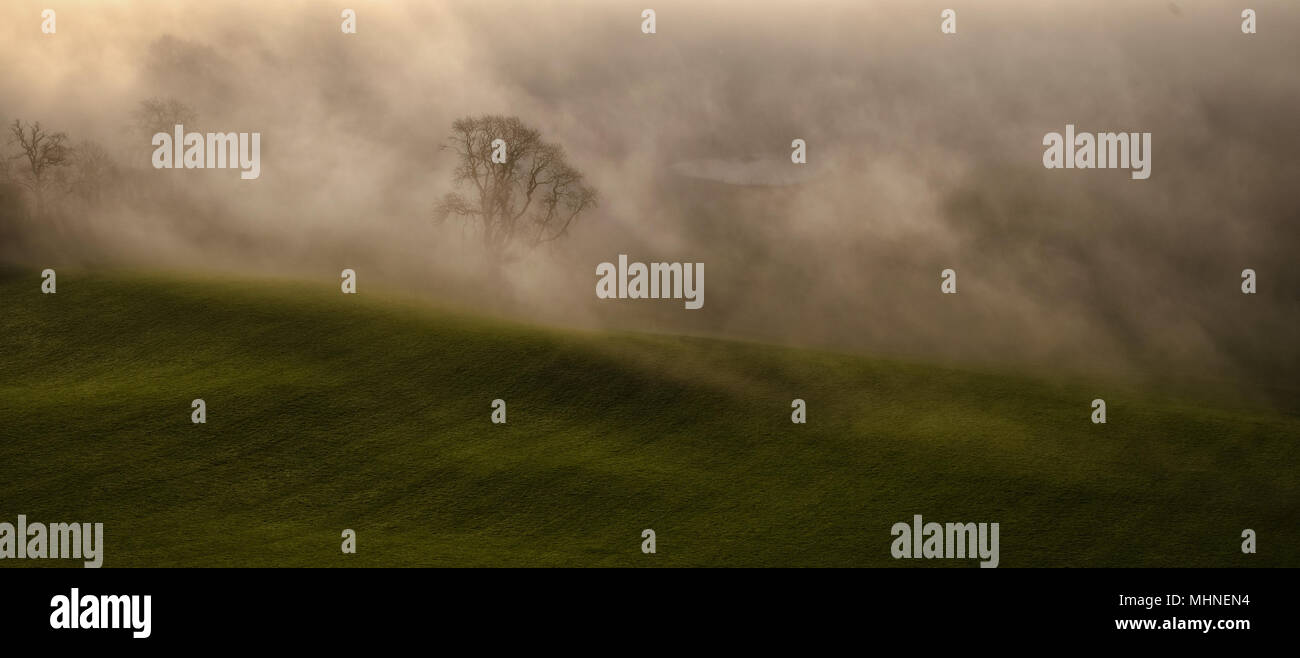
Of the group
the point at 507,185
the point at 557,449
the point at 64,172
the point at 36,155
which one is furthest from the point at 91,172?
the point at 557,449

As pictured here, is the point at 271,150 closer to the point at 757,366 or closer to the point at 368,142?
the point at 368,142

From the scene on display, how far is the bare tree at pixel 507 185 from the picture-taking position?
8994 cm

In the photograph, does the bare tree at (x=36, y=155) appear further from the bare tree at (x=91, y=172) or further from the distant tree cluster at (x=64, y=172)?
the bare tree at (x=91, y=172)

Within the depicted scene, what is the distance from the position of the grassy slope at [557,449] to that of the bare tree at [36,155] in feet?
99.2

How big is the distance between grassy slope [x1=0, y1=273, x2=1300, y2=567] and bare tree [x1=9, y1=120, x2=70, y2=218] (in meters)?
30.2

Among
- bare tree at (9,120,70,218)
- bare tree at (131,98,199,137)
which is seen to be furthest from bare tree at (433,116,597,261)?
bare tree at (9,120,70,218)

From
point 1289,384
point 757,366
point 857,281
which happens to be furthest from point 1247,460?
point 857,281

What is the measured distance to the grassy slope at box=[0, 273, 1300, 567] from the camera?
143 feet

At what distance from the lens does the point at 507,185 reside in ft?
296

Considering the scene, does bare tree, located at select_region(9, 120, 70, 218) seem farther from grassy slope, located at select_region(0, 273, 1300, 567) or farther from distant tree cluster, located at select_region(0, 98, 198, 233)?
grassy slope, located at select_region(0, 273, 1300, 567)

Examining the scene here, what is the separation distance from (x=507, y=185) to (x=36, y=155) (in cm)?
4431

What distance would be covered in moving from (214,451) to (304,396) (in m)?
7.20
